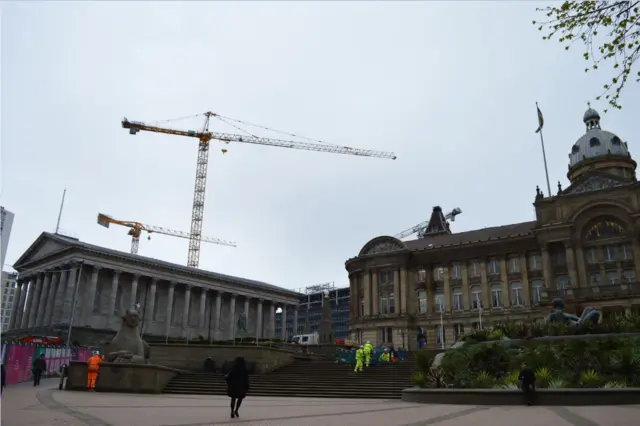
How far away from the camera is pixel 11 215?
369 inches

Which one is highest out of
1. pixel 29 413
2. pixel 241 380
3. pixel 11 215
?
pixel 11 215

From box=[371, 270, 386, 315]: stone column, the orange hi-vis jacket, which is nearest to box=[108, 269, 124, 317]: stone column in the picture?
box=[371, 270, 386, 315]: stone column

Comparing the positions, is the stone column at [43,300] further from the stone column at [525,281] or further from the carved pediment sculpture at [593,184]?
the carved pediment sculpture at [593,184]

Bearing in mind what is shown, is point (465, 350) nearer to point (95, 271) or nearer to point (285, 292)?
point (95, 271)

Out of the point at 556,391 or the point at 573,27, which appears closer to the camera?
the point at 573,27

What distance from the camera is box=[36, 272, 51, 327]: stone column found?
79688 mm

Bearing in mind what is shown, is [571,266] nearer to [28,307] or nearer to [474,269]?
[474,269]

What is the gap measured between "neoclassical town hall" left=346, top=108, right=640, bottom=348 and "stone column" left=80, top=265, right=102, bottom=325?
39046 mm

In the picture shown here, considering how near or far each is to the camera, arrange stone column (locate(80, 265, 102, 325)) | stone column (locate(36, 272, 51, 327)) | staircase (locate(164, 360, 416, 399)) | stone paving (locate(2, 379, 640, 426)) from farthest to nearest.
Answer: stone column (locate(36, 272, 51, 327))
stone column (locate(80, 265, 102, 325))
staircase (locate(164, 360, 416, 399))
stone paving (locate(2, 379, 640, 426))

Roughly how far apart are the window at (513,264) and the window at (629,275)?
38.7 ft

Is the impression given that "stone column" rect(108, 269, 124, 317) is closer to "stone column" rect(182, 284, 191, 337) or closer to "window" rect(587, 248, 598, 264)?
"stone column" rect(182, 284, 191, 337)

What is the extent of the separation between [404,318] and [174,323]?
4338cm

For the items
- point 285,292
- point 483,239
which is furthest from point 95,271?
point 483,239

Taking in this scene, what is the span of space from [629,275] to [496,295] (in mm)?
15135
